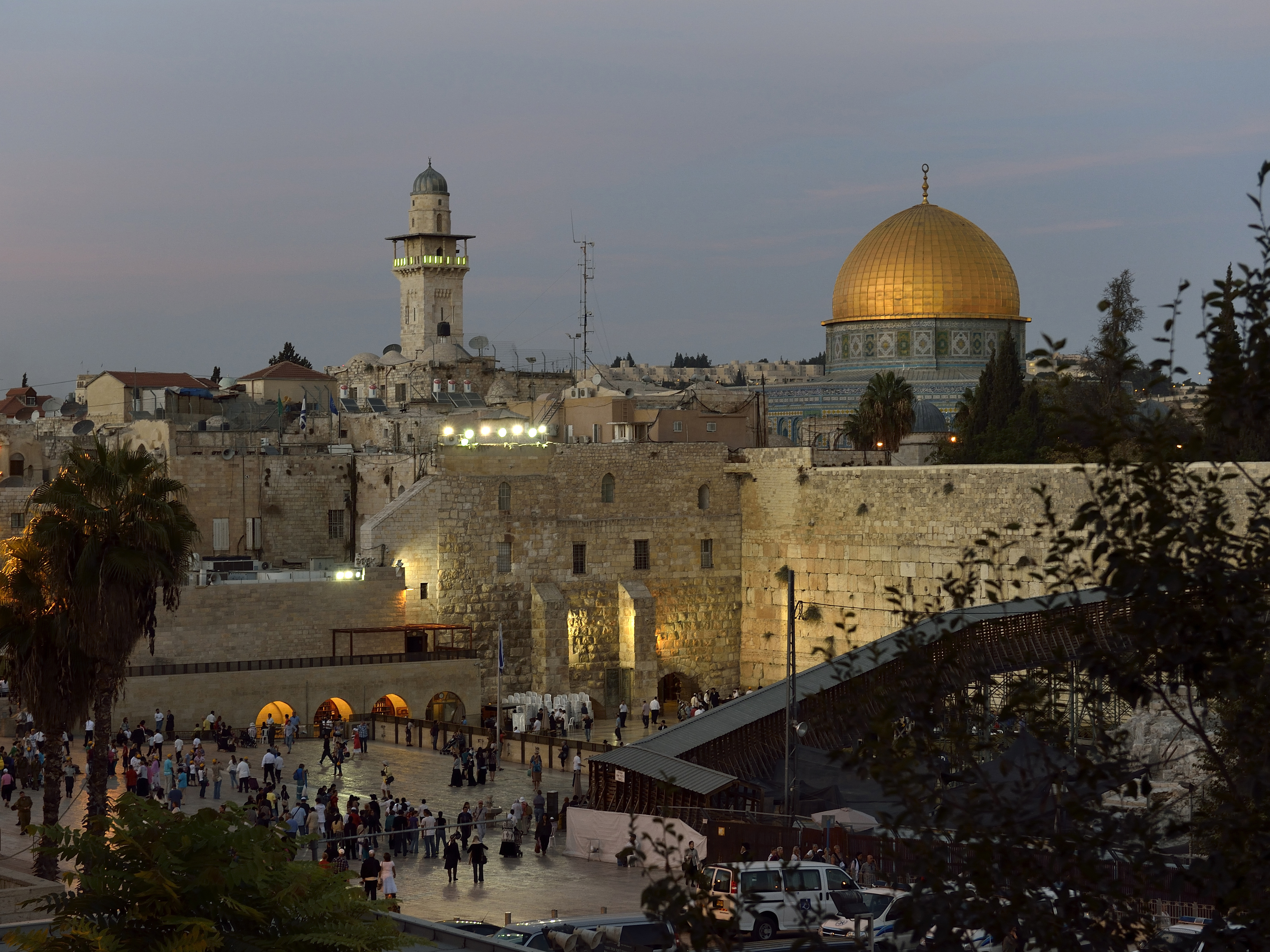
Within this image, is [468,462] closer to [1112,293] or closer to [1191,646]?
[1112,293]

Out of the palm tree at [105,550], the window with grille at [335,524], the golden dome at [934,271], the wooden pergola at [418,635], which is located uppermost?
the golden dome at [934,271]

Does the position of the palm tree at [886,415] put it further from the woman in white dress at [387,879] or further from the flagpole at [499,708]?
the woman in white dress at [387,879]

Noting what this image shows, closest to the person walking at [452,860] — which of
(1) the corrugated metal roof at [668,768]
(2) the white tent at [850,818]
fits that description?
(2) the white tent at [850,818]

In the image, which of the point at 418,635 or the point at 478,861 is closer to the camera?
the point at 478,861

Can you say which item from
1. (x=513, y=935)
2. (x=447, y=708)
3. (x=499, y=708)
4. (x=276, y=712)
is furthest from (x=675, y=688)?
(x=513, y=935)

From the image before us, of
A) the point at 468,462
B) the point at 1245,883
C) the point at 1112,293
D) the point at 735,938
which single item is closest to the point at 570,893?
the point at 735,938

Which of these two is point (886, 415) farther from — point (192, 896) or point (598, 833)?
point (192, 896)
